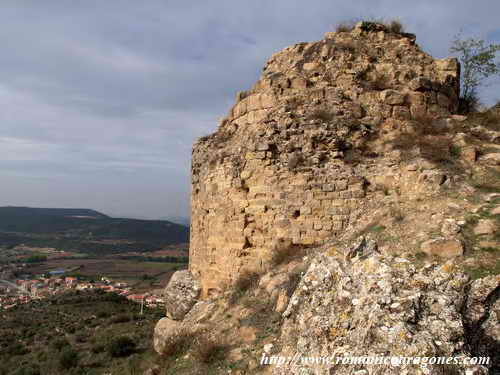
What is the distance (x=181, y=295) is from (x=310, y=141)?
15.6ft

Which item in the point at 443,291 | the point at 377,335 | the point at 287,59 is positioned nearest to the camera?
the point at 377,335

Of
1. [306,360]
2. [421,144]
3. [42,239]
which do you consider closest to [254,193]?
[421,144]

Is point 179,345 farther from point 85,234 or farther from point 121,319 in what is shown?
point 85,234

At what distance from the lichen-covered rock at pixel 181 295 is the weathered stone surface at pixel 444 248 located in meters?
5.50

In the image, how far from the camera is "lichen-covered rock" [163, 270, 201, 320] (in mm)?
8469

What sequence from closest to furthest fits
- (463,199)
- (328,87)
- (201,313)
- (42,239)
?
(463,199), (201,313), (328,87), (42,239)

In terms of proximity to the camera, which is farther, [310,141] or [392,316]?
[310,141]

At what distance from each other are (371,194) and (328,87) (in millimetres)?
2550

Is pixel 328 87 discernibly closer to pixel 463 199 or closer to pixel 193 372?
pixel 463 199

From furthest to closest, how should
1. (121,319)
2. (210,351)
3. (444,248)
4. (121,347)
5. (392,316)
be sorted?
1. (121,319)
2. (121,347)
3. (210,351)
4. (444,248)
5. (392,316)

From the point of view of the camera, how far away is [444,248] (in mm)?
4465

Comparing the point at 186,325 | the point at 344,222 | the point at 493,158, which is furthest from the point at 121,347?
the point at 493,158

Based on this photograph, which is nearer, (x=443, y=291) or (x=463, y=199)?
(x=443, y=291)

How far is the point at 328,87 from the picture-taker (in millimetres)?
7637
